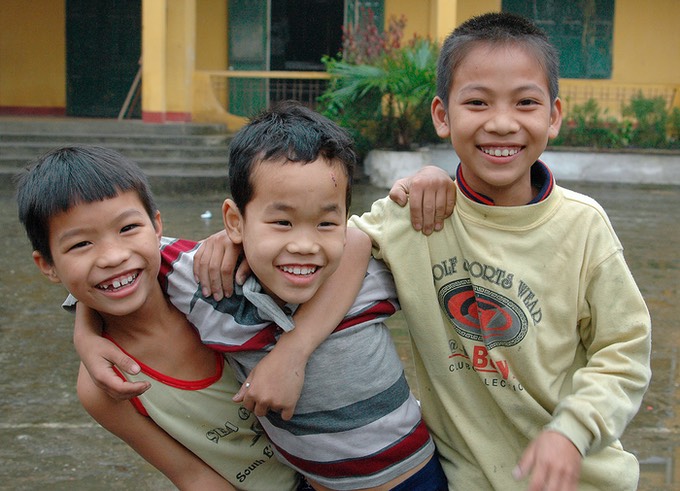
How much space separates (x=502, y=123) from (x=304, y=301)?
0.52m

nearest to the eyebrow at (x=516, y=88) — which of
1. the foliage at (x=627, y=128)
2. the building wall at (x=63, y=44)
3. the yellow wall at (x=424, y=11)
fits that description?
the foliage at (x=627, y=128)

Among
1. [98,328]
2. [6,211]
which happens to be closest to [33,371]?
[98,328]

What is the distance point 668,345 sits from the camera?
4168 millimetres

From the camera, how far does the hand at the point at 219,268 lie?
5.58 ft

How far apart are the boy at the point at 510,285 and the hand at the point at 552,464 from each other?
0.13 meters

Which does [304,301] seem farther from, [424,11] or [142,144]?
[424,11]

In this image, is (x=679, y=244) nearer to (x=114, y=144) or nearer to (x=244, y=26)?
(x=114, y=144)

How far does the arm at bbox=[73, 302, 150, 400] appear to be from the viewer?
1.59 m

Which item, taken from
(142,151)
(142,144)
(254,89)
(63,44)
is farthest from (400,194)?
(63,44)

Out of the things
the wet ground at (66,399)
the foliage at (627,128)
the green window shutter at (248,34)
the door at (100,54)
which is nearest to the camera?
the wet ground at (66,399)

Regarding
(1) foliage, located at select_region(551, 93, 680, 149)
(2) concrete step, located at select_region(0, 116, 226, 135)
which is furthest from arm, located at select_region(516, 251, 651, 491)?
(1) foliage, located at select_region(551, 93, 680, 149)

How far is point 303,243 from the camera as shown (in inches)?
63.9

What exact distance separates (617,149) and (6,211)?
752 centimetres

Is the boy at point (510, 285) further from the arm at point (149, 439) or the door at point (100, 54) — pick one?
the door at point (100, 54)
